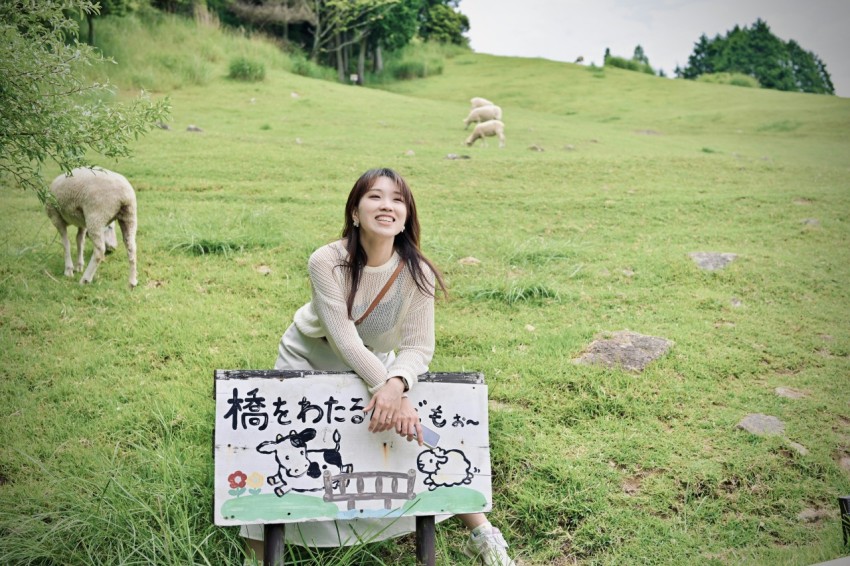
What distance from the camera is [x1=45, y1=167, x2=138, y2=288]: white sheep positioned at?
5375 mm

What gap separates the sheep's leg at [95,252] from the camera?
541cm

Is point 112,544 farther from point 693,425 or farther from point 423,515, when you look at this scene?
point 693,425

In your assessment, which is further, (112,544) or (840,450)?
(840,450)

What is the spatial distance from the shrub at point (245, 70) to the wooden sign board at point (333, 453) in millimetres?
15394

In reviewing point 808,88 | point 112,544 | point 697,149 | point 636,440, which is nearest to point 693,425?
point 636,440

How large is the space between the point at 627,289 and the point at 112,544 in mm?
4572

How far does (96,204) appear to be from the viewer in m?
5.38

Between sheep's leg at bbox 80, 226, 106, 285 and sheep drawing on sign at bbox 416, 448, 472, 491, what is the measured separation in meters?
3.92

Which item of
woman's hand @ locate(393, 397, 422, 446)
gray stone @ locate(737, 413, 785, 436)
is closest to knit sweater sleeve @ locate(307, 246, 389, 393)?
woman's hand @ locate(393, 397, 422, 446)

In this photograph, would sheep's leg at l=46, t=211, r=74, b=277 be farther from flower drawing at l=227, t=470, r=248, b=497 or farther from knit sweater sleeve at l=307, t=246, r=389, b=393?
flower drawing at l=227, t=470, r=248, b=497

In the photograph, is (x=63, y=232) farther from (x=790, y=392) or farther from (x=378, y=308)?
(x=790, y=392)

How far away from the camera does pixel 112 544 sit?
279 centimetres

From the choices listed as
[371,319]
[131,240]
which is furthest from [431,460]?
[131,240]

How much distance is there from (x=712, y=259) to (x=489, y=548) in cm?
463
